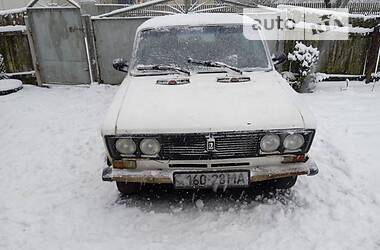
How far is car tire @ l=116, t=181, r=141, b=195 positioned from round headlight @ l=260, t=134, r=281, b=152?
1.44 meters

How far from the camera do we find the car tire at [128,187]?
3834 millimetres

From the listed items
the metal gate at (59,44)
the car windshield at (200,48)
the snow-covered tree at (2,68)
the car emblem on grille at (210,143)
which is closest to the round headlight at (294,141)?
the car emblem on grille at (210,143)

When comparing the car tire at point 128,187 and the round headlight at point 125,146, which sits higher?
the round headlight at point 125,146

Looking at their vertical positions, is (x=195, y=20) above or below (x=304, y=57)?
above

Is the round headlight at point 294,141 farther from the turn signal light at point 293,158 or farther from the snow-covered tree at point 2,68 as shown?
the snow-covered tree at point 2,68

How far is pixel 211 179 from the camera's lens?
3.39 m

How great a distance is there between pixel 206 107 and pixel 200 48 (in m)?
1.30

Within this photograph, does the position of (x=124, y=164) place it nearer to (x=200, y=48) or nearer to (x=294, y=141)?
(x=294, y=141)

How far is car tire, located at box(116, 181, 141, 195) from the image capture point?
383cm

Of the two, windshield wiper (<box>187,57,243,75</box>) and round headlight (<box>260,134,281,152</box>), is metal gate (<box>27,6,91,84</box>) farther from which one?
round headlight (<box>260,134,281,152</box>)

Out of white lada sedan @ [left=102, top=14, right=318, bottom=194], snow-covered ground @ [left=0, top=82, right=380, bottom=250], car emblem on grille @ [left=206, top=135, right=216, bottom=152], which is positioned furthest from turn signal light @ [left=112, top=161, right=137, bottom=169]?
car emblem on grille @ [left=206, top=135, right=216, bottom=152]

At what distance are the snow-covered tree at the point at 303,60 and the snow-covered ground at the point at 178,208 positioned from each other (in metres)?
2.37

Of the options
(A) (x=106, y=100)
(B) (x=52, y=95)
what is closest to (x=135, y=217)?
(A) (x=106, y=100)

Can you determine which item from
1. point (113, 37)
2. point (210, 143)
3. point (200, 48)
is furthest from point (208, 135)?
point (113, 37)
